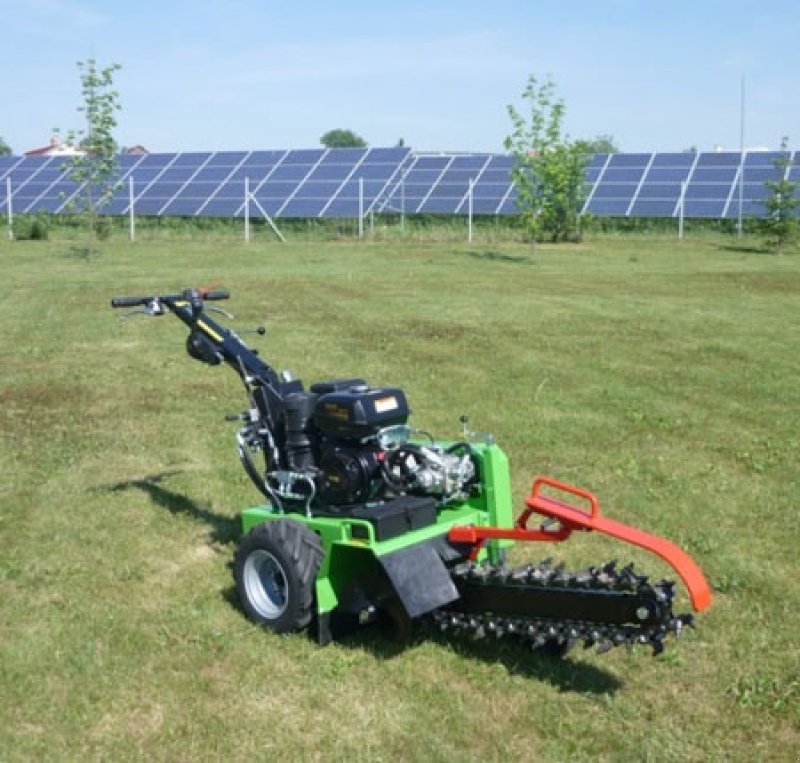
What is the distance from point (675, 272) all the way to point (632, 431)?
15.1 meters

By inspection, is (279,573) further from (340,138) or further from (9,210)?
(340,138)

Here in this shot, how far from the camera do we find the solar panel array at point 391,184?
35094 mm

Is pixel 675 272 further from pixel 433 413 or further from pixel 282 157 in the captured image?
pixel 282 157

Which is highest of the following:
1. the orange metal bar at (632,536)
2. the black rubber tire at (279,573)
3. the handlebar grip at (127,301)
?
the handlebar grip at (127,301)

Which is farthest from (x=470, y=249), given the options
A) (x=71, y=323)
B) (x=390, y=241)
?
(x=71, y=323)

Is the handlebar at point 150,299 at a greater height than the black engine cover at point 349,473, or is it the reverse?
the handlebar at point 150,299

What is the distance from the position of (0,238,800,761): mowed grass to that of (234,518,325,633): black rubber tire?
11cm

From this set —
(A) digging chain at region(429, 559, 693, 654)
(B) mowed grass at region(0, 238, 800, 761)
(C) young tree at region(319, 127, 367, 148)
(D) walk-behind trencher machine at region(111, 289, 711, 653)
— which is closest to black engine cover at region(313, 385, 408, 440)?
(D) walk-behind trencher machine at region(111, 289, 711, 653)

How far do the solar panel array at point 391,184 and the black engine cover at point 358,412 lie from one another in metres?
29.6

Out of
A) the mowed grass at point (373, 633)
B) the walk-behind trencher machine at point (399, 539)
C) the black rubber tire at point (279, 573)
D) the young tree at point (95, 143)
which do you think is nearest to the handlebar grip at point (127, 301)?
the walk-behind trencher machine at point (399, 539)

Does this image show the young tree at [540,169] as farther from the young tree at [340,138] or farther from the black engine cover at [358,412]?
the young tree at [340,138]

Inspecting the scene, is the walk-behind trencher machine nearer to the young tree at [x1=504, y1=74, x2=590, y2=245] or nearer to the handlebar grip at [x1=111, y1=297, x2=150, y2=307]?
the handlebar grip at [x1=111, y1=297, x2=150, y2=307]

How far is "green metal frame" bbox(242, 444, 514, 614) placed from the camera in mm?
4836

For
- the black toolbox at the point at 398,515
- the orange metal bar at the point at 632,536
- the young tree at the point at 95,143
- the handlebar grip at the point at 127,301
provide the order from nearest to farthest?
1. the orange metal bar at the point at 632,536
2. the black toolbox at the point at 398,515
3. the handlebar grip at the point at 127,301
4. the young tree at the point at 95,143
